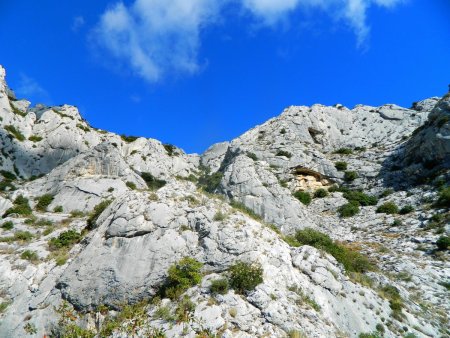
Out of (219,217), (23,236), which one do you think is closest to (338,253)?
(219,217)

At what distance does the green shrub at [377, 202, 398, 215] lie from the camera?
124ft

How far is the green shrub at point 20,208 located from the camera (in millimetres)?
32250

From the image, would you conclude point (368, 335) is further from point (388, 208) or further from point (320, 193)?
point (320, 193)

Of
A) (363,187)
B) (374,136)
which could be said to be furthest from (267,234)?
(374,136)

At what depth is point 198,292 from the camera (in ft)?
54.2

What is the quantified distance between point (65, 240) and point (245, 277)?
1338 cm

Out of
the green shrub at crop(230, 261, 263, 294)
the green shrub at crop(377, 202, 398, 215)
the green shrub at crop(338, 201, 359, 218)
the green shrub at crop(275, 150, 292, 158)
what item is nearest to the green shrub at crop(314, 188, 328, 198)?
the green shrub at crop(338, 201, 359, 218)

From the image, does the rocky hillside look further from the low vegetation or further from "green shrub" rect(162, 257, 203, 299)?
the low vegetation

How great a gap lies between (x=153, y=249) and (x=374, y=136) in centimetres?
5671

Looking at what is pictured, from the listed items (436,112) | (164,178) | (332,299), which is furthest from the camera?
(164,178)

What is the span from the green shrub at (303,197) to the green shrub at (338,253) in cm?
1686

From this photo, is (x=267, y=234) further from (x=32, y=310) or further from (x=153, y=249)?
(x=32, y=310)

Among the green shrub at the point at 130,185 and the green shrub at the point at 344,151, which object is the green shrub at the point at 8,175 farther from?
the green shrub at the point at 344,151

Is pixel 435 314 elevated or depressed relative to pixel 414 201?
depressed
